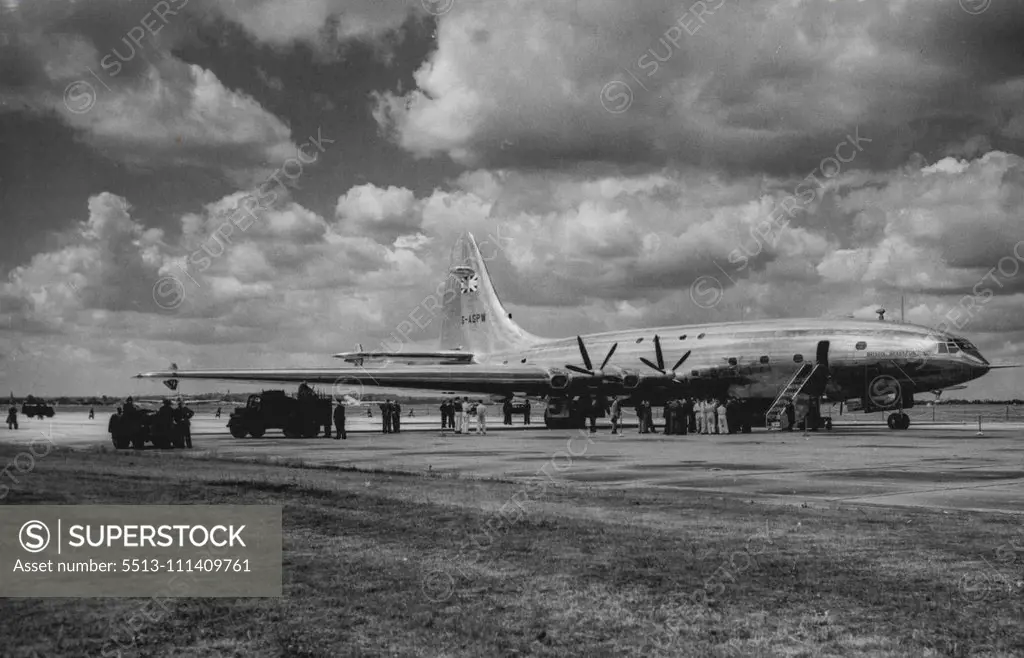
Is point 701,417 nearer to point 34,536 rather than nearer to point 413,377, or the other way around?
point 413,377

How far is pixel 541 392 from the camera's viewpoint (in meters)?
46.8

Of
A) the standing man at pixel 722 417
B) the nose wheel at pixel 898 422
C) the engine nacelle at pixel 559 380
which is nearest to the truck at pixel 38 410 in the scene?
the engine nacelle at pixel 559 380

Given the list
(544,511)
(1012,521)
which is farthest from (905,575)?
(544,511)

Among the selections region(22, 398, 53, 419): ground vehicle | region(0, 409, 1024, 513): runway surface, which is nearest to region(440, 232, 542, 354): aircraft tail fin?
region(0, 409, 1024, 513): runway surface

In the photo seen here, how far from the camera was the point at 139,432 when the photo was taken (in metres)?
27.0

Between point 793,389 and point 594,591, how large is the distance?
34.0m

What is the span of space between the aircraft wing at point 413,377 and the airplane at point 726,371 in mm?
56

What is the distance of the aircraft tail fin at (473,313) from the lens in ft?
189

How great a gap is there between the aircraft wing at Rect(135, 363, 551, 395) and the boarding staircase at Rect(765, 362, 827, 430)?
10.9m

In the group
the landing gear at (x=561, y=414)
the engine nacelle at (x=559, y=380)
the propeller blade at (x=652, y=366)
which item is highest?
the propeller blade at (x=652, y=366)

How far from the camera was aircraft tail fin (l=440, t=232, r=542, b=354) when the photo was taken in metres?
57.5

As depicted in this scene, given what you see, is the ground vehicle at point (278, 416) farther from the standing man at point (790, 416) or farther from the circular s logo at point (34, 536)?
the circular s logo at point (34, 536)

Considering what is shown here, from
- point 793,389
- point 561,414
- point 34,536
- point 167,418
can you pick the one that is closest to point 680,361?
point 793,389

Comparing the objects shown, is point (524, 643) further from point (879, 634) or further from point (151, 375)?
point (151, 375)
